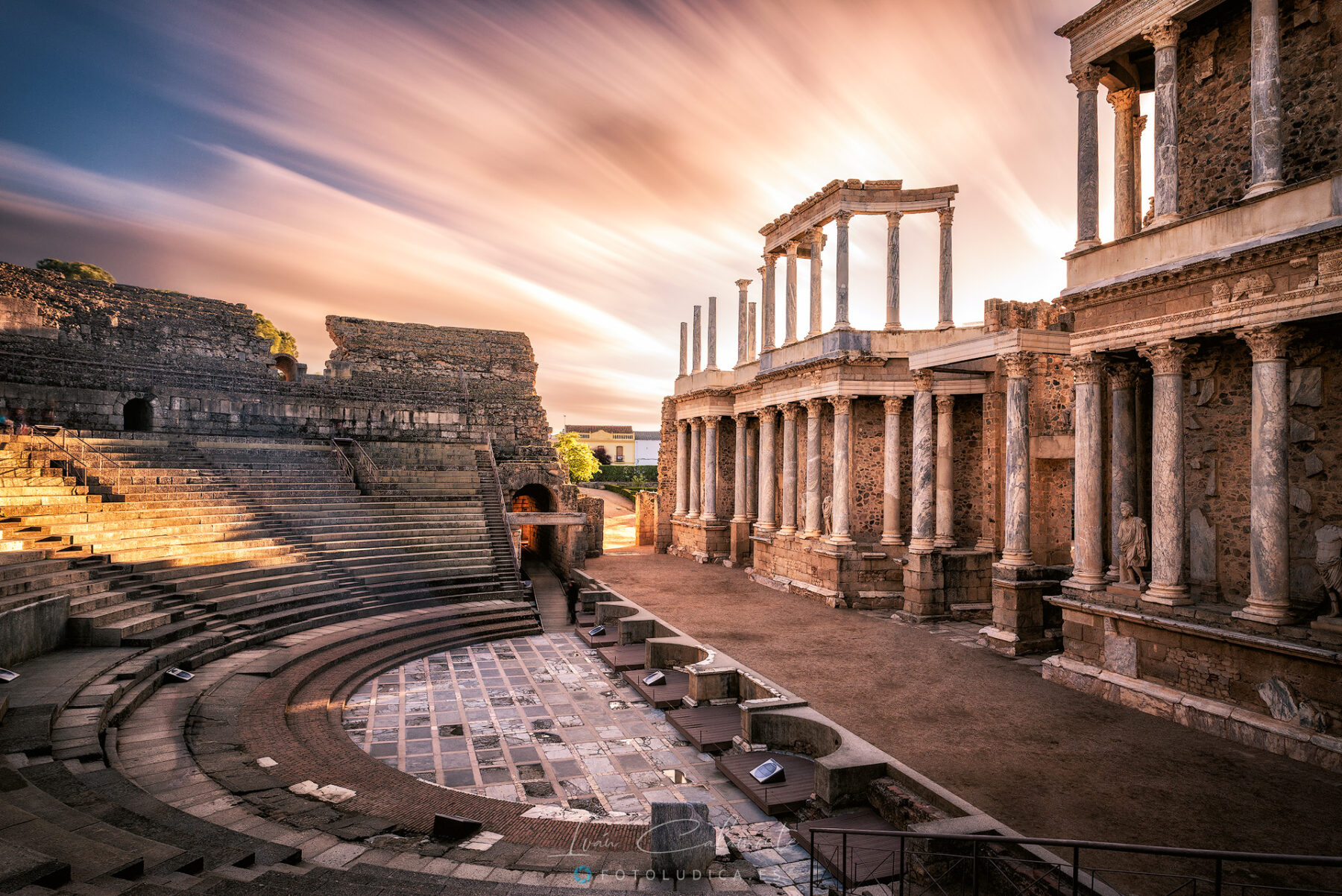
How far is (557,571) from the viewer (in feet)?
75.2

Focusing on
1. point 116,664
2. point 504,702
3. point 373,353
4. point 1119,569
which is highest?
point 373,353

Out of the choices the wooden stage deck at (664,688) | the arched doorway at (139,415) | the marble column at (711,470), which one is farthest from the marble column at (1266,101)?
the arched doorway at (139,415)

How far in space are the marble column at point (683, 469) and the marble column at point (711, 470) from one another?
191cm

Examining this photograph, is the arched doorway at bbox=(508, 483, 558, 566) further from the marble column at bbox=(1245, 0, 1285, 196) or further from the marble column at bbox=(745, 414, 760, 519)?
the marble column at bbox=(1245, 0, 1285, 196)

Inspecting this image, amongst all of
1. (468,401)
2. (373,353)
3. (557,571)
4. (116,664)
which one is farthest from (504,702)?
(373,353)

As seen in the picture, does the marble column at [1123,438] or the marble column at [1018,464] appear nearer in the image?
the marble column at [1123,438]

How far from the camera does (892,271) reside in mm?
18391

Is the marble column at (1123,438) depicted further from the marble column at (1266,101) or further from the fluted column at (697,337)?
the fluted column at (697,337)

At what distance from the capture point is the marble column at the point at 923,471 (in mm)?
16188

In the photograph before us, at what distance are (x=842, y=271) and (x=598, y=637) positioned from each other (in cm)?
1126

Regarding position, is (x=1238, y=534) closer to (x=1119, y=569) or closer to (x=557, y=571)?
(x=1119, y=569)

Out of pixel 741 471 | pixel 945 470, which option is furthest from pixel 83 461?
pixel 945 470

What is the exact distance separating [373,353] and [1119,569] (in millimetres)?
27213

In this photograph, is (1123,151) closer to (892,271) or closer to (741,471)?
(892,271)
